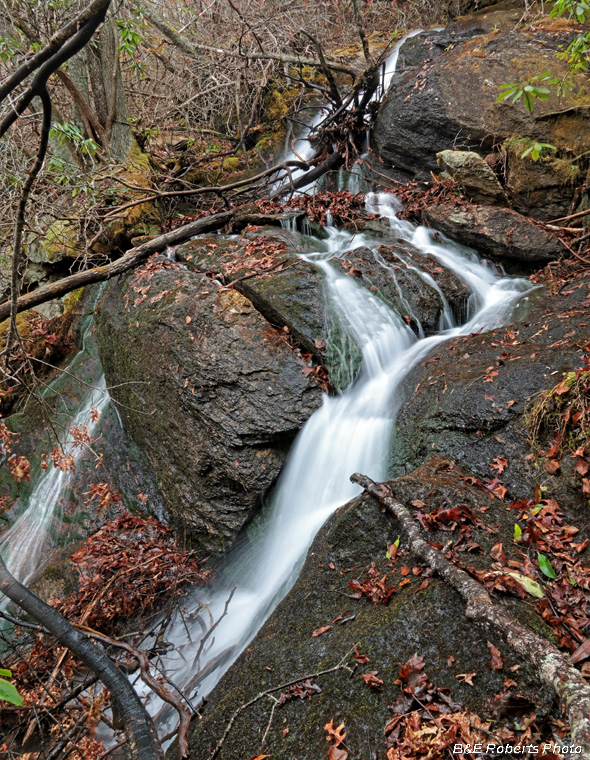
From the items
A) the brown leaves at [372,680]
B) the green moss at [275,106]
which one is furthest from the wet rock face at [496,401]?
the green moss at [275,106]

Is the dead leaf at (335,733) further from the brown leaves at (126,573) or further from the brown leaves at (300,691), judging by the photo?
the brown leaves at (126,573)

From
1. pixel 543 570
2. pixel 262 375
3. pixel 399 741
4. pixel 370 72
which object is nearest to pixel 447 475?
pixel 543 570

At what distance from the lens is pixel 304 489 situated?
17.2 feet

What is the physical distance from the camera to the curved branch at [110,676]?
7.55 feet

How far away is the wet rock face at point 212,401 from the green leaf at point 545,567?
9.65 feet

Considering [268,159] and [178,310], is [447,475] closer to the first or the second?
[178,310]

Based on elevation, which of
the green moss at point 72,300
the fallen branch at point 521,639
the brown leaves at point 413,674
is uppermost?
the green moss at point 72,300

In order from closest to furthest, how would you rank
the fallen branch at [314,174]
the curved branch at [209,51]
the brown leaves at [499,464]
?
1. the brown leaves at [499,464]
2. the fallen branch at [314,174]
3. the curved branch at [209,51]

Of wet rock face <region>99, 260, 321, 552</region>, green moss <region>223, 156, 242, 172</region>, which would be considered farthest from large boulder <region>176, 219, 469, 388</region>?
green moss <region>223, 156, 242, 172</region>

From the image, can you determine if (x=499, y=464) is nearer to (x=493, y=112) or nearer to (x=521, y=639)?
(x=521, y=639)

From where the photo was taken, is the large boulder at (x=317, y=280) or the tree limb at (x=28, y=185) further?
the large boulder at (x=317, y=280)

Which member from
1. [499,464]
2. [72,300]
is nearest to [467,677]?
[499,464]

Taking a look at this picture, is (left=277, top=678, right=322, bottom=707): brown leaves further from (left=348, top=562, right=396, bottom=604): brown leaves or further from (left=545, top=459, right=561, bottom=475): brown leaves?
(left=545, top=459, right=561, bottom=475): brown leaves

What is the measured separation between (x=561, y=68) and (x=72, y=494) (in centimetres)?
1133
